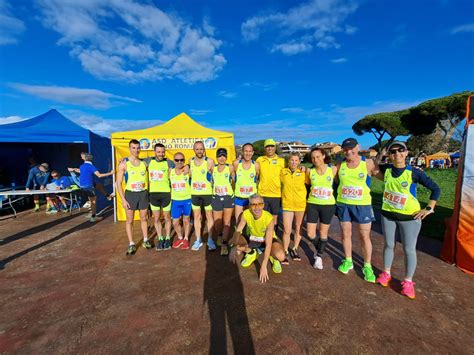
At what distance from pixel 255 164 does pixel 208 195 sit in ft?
3.28

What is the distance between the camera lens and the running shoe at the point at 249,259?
355cm

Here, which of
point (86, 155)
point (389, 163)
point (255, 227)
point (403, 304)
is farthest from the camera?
point (86, 155)

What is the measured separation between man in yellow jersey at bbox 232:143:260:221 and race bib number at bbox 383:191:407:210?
190cm

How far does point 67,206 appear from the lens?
7891 millimetres

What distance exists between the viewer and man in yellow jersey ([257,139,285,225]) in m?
3.75

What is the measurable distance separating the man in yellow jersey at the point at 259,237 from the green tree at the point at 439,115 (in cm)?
2543

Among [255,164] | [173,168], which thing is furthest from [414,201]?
[173,168]

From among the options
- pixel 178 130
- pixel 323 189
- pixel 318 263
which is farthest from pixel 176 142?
pixel 318 263

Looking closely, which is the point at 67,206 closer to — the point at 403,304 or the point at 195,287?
the point at 195,287

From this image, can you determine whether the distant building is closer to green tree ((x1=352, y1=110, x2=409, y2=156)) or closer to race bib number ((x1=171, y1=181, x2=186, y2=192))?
race bib number ((x1=171, y1=181, x2=186, y2=192))

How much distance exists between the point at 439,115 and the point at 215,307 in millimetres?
27736

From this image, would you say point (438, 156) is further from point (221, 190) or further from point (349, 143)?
point (221, 190)

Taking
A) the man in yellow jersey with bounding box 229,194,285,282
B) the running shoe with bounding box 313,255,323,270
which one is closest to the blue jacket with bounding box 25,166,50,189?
the man in yellow jersey with bounding box 229,194,285,282

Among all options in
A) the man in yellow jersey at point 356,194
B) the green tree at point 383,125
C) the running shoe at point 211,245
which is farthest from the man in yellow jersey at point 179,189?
Result: the green tree at point 383,125
